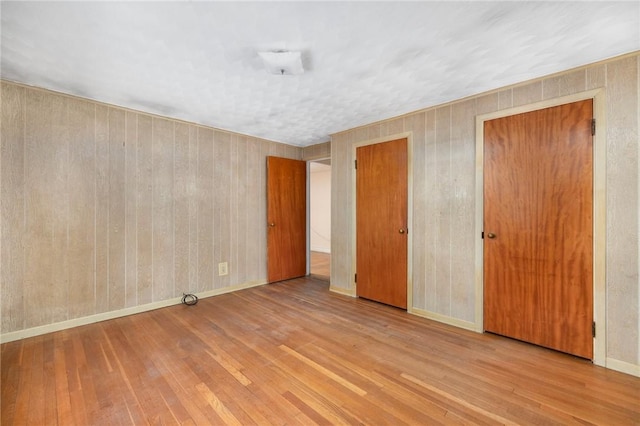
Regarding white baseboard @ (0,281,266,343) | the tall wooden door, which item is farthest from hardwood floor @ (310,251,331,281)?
the tall wooden door

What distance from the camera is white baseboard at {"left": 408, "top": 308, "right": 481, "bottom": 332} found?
8.58 ft

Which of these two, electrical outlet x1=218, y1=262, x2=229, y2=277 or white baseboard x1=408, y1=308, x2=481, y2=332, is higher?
electrical outlet x1=218, y1=262, x2=229, y2=277

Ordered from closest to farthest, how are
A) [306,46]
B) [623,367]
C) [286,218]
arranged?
[306,46] < [623,367] < [286,218]

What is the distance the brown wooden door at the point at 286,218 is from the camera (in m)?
4.28

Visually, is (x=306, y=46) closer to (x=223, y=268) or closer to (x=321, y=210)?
(x=223, y=268)

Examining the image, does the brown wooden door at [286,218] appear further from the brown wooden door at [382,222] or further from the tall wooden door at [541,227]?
the tall wooden door at [541,227]

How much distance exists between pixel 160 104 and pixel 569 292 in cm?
417

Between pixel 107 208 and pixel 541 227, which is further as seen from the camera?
pixel 107 208

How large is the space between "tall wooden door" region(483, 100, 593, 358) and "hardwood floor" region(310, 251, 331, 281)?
2.73 metres

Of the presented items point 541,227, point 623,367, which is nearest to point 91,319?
point 541,227

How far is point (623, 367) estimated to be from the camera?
75.0 inches

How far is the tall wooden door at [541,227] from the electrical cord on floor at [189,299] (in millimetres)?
3287

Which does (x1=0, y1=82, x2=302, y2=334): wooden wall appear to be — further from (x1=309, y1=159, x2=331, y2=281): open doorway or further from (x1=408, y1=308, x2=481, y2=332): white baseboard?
(x1=309, y1=159, x2=331, y2=281): open doorway

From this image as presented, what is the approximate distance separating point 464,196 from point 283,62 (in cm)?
211
